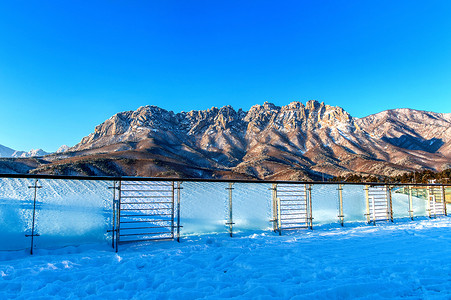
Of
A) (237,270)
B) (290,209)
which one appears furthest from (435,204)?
(237,270)

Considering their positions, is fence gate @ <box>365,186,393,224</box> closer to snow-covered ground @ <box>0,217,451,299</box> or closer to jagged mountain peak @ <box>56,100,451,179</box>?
snow-covered ground @ <box>0,217,451,299</box>

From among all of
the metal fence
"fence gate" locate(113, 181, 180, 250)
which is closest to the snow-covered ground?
"fence gate" locate(113, 181, 180, 250)

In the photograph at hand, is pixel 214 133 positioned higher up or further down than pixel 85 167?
higher up

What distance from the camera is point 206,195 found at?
1652 centimetres

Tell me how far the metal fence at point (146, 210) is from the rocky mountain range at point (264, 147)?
59429mm

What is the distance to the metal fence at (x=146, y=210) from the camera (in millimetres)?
7855

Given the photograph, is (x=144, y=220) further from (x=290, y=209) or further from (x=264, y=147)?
(x=264, y=147)

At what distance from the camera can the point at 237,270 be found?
5.41 meters

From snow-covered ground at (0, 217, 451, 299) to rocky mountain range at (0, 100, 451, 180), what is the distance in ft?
221

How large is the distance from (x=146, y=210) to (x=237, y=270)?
27.0ft

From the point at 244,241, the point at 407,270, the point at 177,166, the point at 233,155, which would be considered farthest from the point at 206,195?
the point at 233,155

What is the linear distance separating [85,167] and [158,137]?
9230cm

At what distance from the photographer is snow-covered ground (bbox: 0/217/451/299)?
4.29m

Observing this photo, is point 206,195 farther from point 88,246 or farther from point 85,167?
point 85,167
